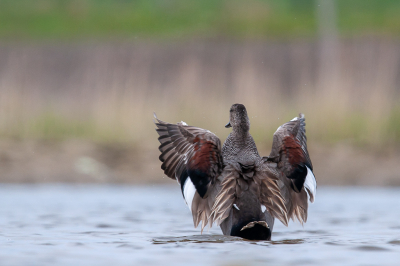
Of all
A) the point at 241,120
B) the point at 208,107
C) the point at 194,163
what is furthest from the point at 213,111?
the point at 194,163

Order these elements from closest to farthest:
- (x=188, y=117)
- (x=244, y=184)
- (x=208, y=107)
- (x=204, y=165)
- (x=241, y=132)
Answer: (x=204, y=165)
(x=244, y=184)
(x=241, y=132)
(x=188, y=117)
(x=208, y=107)

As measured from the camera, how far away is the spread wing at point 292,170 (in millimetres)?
5035

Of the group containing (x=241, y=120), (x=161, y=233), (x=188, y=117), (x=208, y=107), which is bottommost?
(x=161, y=233)

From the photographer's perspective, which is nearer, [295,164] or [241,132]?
[295,164]

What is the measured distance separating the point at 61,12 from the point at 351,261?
21.6m

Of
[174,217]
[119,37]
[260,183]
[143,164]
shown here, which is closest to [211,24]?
[119,37]

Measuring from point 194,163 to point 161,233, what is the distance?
869 mm

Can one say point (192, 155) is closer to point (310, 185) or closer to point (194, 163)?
point (194, 163)

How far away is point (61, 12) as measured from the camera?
2433cm

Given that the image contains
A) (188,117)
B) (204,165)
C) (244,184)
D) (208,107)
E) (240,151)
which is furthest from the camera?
(208,107)

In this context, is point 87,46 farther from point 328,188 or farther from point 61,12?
point 328,188

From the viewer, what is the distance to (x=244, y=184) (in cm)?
511

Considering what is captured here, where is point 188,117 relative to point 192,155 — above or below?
above

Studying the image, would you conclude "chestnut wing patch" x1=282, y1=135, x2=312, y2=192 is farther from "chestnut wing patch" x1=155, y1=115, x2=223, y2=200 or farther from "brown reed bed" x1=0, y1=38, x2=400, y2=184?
"brown reed bed" x1=0, y1=38, x2=400, y2=184
